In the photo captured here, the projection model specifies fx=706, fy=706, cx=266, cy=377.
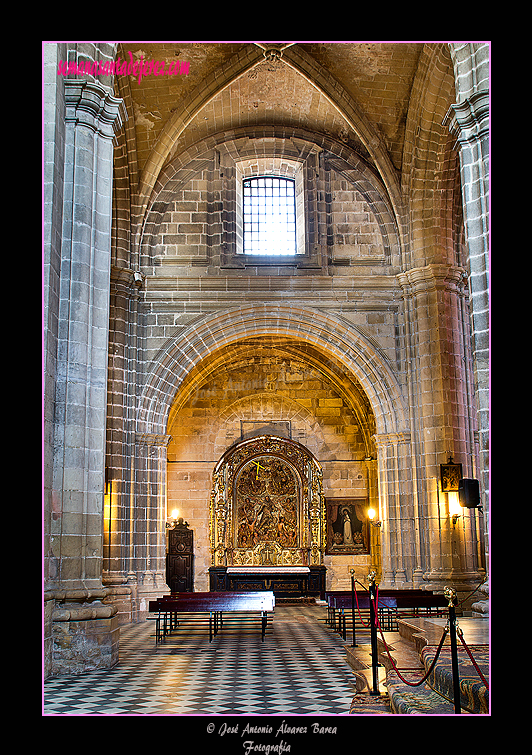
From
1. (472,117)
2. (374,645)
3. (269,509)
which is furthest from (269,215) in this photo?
(374,645)

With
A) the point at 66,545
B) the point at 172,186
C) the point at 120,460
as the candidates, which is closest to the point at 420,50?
the point at 172,186

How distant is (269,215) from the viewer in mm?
18594

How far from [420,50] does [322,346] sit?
271 inches

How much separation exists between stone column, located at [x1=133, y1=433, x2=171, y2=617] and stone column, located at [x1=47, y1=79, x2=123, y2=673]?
6.39m

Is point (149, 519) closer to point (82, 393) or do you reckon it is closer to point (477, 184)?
point (82, 393)

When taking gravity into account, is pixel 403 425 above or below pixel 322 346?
below

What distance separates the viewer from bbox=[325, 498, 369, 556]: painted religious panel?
21.2 m

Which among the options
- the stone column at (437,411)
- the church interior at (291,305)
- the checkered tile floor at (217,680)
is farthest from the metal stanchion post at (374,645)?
the stone column at (437,411)

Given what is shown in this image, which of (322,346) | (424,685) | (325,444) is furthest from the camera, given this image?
(325,444)

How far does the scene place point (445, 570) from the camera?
14.9 meters

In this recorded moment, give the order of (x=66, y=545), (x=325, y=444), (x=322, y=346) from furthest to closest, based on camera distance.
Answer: (x=325, y=444) → (x=322, y=346) → (x=66, y=545)

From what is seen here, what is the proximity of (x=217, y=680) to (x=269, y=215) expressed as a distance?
42.8 feet

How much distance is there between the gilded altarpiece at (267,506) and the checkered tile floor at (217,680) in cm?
831

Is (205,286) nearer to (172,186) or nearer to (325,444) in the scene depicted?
(172,186)
